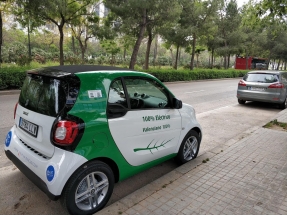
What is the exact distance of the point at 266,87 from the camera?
9273 millimetres

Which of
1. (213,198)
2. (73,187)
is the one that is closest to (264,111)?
(213,198)

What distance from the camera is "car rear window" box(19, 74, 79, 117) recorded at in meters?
2.33

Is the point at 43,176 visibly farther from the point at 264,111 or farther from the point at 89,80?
the point at 264,111

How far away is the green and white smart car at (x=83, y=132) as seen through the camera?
2.28 meters

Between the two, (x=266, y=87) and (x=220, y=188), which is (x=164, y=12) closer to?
(x=266, y=87)

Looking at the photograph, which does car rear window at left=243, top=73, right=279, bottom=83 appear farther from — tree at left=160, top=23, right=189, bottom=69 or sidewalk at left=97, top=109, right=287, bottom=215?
tree at left=160, top=23, right=189, bottom=69

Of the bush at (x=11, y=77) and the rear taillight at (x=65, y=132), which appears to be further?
the bush at (x=11, y=77)

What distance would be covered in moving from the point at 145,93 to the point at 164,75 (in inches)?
608

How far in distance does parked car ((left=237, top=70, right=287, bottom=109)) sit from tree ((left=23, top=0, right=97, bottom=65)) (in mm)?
10195

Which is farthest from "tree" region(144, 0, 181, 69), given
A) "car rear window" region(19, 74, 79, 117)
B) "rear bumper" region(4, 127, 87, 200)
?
"rear bumper" region(4, 127, 87, 200)

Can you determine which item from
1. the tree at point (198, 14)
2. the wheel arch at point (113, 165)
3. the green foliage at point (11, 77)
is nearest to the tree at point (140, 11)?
the tree at point (198, 14)

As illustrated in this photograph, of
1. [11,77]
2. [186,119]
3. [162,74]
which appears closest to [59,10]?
[11,77]

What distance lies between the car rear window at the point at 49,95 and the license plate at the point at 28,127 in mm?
163

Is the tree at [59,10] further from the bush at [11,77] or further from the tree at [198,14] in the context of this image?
the tree at [198,14]
